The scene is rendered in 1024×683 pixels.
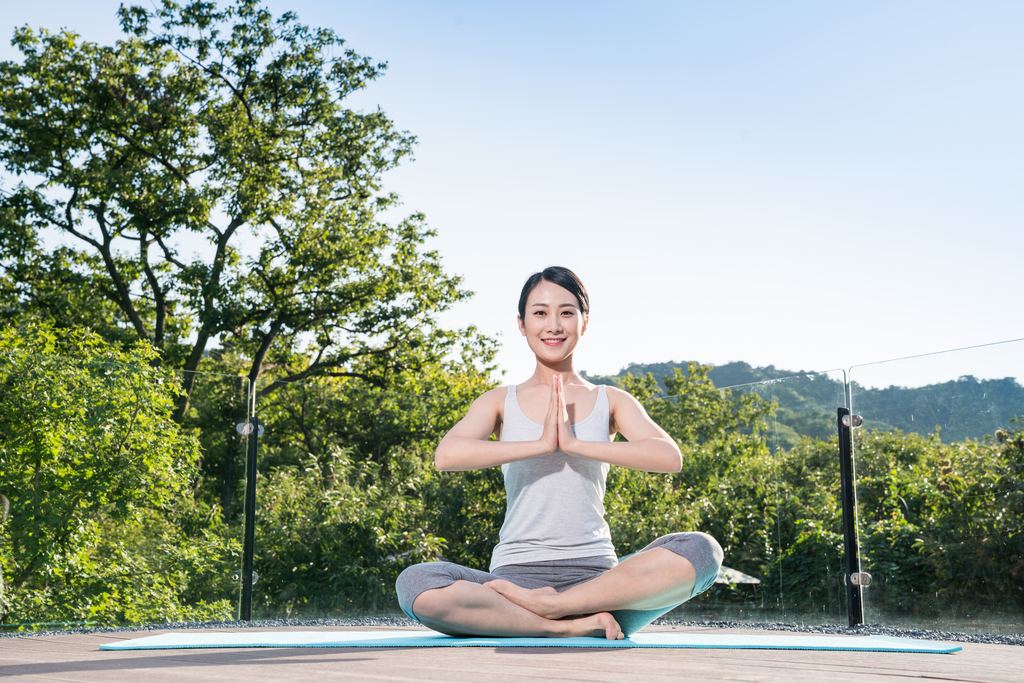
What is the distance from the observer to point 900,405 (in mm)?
4078

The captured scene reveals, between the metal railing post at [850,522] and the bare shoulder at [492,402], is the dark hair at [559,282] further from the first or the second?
the metal railing post at [850,522]

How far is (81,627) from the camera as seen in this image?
13.5 ft

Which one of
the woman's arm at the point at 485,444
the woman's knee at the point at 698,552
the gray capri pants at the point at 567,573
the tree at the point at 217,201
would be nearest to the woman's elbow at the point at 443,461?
the woman's arm at the point at 485,444

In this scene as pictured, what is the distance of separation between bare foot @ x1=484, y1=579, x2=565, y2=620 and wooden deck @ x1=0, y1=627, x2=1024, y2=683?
31 cm

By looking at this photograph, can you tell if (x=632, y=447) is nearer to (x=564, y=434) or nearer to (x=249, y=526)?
(x=564, y=434)

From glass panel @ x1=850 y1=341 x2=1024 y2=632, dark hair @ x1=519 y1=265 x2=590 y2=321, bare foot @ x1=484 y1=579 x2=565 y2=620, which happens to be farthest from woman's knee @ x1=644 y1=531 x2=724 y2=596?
glass panel @ x1=850 y1=341 x2=1024 y2=632

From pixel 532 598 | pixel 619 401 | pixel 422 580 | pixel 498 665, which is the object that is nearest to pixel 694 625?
pixel 619 401

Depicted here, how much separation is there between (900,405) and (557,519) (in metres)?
2.61

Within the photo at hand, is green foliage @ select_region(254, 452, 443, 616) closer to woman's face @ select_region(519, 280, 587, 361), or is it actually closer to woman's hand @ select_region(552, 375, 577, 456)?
woman's face @ select_region(519, 280, 587, 361)

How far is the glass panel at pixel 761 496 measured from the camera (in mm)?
4285

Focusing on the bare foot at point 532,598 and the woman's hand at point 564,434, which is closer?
the bare foot at point 532,598

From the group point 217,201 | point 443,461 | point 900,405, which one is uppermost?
point 217,201

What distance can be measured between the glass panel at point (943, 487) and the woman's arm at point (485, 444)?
251 cm

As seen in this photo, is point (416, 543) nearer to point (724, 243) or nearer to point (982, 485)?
point (982, 485)
